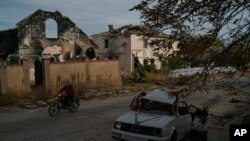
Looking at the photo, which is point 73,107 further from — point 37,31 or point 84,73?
point 37,31

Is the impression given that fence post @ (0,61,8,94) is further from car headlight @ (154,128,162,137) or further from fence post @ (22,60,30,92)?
car headlight @ (154,128,162,137)

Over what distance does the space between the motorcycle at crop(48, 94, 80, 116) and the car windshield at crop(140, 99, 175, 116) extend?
7382 mm

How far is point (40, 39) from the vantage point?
1631 inches

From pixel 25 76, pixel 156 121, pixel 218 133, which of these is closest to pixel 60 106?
pixel 156 121

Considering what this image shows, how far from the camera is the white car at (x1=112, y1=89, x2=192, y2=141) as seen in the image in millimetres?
13117

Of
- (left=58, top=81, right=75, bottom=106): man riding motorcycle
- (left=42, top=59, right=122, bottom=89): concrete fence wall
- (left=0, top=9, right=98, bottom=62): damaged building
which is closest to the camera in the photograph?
(left=58, top=81, right=75, bottom=106): man riding motorcycle

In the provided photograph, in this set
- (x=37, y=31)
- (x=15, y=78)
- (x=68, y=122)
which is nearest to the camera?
(x=68, y=122)

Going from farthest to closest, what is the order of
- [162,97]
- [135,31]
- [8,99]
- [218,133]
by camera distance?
[8,99] → [162,97] → [218,133] → [135,31]

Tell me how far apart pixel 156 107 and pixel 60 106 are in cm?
809

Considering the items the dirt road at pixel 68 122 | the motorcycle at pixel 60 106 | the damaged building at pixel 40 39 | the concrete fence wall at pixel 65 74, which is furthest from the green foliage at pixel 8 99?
the damaged building at pixel 40 39

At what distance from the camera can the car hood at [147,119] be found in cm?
1325

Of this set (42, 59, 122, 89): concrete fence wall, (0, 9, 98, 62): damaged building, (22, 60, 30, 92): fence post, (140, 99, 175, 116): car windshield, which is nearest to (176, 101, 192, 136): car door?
(140, 99, 175, 116): car windshield

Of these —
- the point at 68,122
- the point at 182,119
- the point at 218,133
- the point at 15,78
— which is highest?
the point at 15,78

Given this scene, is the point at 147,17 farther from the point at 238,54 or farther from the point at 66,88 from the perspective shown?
the point at 66,88
